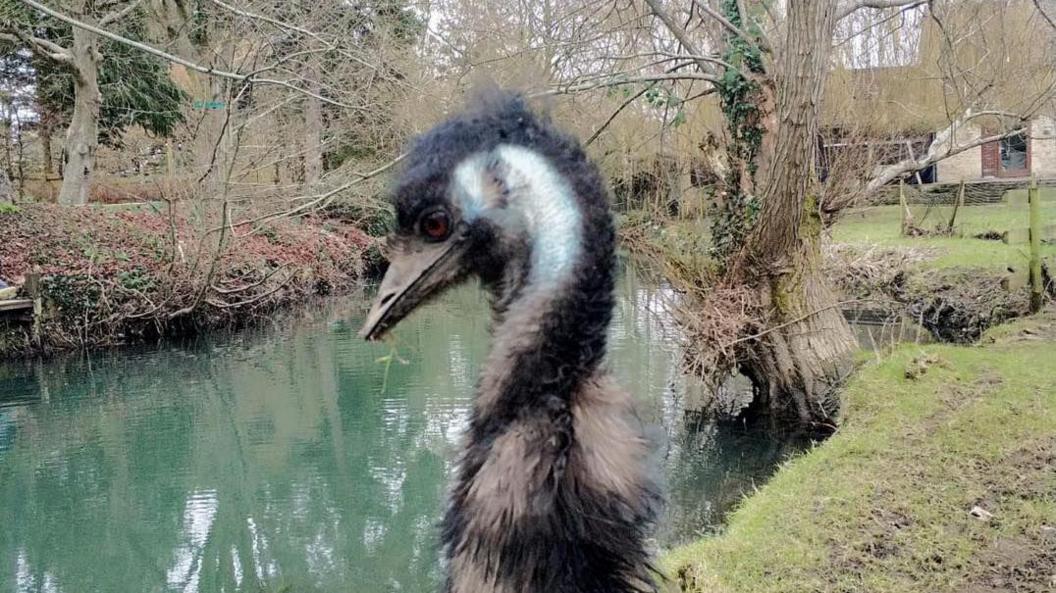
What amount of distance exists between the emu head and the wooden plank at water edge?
13.9m

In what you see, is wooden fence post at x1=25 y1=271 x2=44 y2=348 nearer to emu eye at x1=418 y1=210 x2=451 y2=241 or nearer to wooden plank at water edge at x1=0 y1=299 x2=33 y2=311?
wooden plank at water edge at x1=0 y1=299 x2=33 y2=311

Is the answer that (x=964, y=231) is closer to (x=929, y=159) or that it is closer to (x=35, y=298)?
(x=929, y=159)

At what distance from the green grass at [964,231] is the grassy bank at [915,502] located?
4.38m

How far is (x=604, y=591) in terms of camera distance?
1729 millimetres

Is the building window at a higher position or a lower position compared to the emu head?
higher

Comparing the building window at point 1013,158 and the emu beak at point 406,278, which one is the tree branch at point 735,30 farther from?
the building window at point 1013,158

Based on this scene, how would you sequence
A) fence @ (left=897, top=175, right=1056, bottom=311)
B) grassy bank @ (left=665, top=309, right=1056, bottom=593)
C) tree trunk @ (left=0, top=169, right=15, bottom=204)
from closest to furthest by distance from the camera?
grassy bank @ (left=665, top=309, right=1056, bottom=593) < fence @ (left=897, top=175, right=1056, bottom=311) < tree trunk @ (left=0, top=169, right=15, bottom=204)

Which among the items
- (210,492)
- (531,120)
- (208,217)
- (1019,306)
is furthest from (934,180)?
(531,120)

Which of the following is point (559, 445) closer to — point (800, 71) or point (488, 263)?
point (488, 263)

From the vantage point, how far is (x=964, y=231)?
17828mm

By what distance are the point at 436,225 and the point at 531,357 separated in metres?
0.34

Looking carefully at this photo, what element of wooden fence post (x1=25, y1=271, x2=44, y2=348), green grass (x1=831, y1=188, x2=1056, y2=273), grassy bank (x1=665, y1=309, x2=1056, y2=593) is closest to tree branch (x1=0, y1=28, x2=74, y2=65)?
wooden fence post (x1=25, y1=271, x2=44, y2=348)

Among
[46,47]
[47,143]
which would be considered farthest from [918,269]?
[47,143]

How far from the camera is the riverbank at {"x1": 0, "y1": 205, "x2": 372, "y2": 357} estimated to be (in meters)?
14.7
